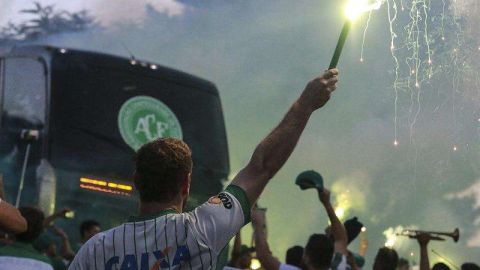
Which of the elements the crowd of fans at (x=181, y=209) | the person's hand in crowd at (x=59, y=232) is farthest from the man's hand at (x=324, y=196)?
the person's hand in crowd at (x=59, y=232)

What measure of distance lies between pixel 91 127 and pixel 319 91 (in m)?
7.53

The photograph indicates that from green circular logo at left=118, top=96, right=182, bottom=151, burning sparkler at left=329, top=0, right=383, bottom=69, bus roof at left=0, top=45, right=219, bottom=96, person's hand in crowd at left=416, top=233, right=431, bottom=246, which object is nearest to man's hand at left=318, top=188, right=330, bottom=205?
person's hand in crowd at left=416, top=233, right=431, bottom=246

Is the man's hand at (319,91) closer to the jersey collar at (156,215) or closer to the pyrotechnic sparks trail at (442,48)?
the jersey collar at (156,215)

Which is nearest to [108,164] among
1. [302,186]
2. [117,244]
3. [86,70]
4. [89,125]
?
[89,125]

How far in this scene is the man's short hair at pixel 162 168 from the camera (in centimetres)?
274

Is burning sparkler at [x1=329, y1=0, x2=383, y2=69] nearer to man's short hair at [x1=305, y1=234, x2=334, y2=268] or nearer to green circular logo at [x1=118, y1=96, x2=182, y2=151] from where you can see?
man's short hair at [x1=305, y1=234, x2=334, y2=268]

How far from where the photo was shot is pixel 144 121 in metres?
10.2

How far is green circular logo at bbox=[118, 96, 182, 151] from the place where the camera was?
10219mm

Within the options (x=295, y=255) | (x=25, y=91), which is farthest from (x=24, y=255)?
(x=25, y=91)

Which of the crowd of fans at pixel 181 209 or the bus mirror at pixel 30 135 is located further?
the bus mirror at pixel 30 135

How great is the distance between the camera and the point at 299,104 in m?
2.82

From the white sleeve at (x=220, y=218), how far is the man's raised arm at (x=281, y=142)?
5cm

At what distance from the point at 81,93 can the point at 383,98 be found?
18.2ft

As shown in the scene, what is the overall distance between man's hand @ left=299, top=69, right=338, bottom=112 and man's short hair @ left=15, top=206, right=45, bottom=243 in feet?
6.59
